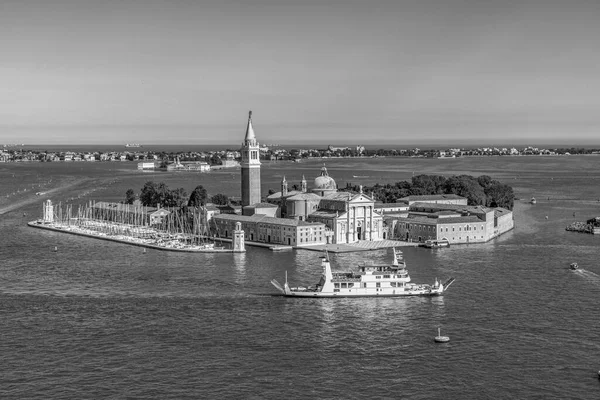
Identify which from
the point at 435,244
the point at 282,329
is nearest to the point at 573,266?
the point at 435,244

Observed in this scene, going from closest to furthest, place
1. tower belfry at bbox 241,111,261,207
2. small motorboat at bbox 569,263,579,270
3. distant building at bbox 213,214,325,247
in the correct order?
small motorboat at bbox 569,263,579,270, distant building at bbox 213,214,325,247, tower belfry at bbox 241,111,261,207

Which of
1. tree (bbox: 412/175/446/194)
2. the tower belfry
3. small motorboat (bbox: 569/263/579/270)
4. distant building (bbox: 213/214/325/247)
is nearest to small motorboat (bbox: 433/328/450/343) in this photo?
small motorboat (bbox: 569/263/579/270)

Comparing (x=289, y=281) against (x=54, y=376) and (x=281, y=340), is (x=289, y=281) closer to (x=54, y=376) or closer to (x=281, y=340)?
(x=281, y=340)

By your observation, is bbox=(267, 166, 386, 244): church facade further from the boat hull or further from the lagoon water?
the boat hull

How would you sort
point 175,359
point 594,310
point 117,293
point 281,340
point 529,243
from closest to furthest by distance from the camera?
1. point 175,359
2. point 281,340
3. point 594,310
4. point 117,293
5. point 529,243

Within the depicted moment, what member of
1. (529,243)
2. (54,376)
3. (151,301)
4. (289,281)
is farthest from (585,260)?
(54,376)

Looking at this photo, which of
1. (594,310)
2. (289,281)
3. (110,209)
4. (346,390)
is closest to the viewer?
(346,390)

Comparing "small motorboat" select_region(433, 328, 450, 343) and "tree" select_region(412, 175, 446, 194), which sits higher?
"tree" select_region(412, 175, 446, 194)
